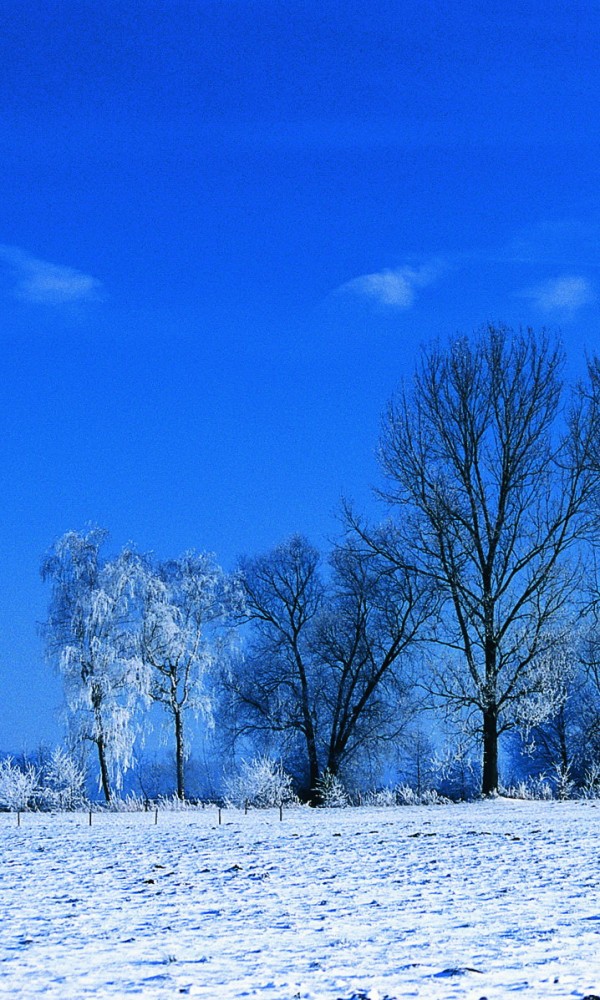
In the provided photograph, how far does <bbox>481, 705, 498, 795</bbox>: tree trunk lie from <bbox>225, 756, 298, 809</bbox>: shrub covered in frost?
5095mm

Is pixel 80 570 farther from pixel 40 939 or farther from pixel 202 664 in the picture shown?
pixel 40 939

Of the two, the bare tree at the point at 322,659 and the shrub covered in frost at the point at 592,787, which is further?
the bare tree at the point at 322,659

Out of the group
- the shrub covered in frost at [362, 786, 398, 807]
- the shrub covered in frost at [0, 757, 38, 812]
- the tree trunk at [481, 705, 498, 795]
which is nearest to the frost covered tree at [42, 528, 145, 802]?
the shrub covered in frost at [0, 757, 38, 812]

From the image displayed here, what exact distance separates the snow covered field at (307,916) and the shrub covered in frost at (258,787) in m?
10.5

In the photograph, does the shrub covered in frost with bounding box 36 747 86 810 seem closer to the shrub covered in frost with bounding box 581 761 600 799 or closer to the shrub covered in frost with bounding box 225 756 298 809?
the shrub covered in frost with bounding box 225 756 298 809

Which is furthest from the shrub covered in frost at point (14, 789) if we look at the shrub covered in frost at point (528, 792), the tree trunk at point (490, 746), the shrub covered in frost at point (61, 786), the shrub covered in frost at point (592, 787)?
the shrub covered in frost at point (592, 787)

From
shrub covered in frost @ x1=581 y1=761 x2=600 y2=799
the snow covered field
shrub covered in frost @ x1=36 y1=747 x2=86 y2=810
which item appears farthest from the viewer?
shrub covered in frost @ x1=36 y1=747 x2=86 y2=810

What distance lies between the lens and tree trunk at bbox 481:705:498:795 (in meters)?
24.5

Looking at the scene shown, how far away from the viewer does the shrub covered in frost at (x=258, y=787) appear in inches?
986

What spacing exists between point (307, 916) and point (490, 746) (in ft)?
58.7

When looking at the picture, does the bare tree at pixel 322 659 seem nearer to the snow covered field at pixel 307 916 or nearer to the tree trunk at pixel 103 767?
the tree trunk at pixel 103 767

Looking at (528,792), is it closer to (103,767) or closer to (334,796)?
(334,796)

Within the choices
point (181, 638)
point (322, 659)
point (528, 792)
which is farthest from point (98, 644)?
point (528, 792)

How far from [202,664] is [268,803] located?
27.3 feet
